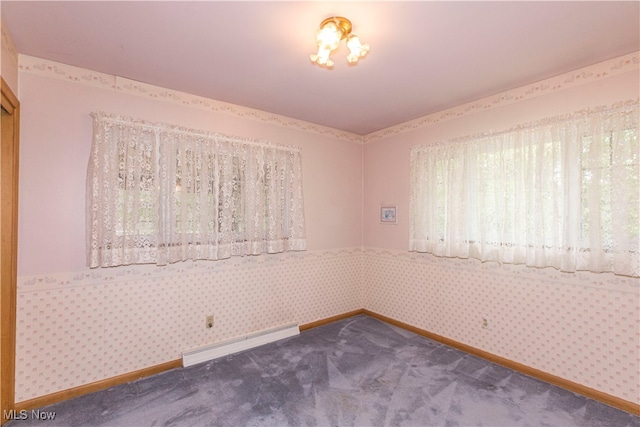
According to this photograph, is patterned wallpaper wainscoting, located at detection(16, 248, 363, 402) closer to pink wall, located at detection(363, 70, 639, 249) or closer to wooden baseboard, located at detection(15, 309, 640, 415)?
wooden baseboard, located at detection(15, 309, 640, 415)

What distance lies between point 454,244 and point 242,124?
8.20ft

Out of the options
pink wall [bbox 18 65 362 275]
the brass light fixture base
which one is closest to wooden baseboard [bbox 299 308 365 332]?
pink wall [bbox 18 65 362 275]

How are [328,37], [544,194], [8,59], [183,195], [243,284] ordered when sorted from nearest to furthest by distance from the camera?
[328,37] → [8,59] → [544,194] → [183,195] → [243,284]

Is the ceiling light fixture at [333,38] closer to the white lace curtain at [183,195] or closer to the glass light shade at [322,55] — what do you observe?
the glass light shade at [322,55]

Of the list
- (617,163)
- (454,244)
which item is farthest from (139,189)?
(617,163)

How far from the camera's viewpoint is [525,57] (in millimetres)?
2127

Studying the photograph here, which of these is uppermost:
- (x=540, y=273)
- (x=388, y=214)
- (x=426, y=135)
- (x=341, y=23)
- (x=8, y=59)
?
(x=341, y=23)

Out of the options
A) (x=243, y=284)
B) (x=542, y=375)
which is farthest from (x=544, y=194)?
(x=243, y=284)

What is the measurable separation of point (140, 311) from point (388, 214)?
2.84 metres

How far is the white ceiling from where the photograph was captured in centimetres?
164

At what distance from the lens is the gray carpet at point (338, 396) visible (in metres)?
1.98

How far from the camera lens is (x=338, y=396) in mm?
2236

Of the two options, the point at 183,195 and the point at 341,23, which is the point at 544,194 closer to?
the point at 341,23

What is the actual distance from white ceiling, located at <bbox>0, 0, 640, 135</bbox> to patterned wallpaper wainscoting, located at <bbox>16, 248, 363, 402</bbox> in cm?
163
